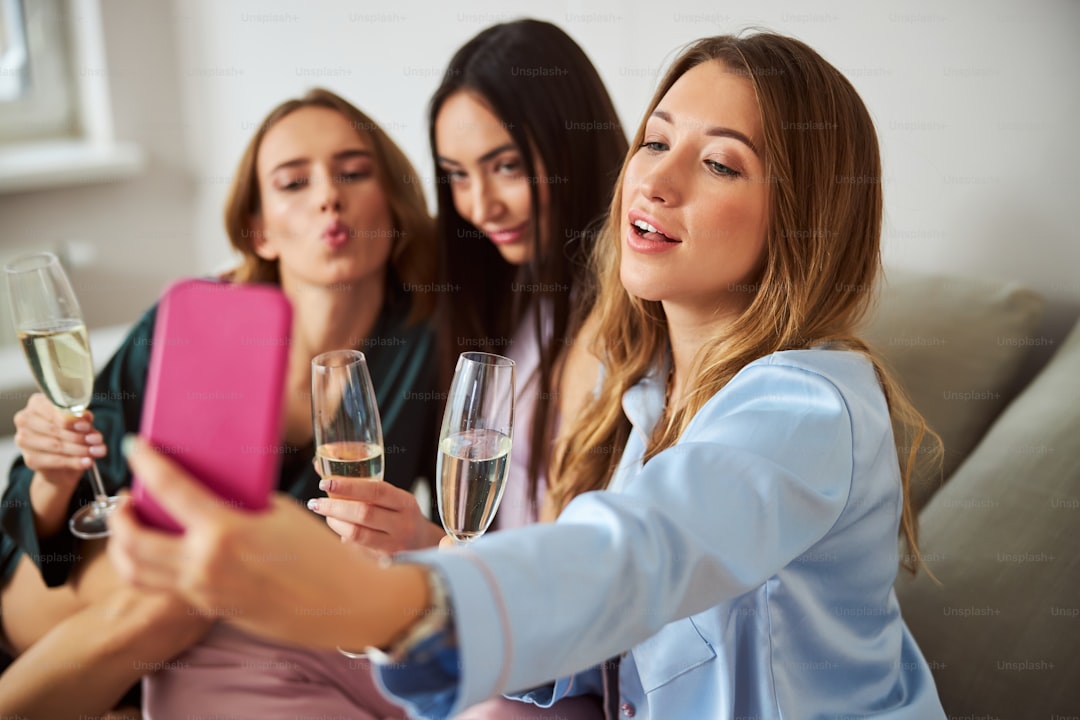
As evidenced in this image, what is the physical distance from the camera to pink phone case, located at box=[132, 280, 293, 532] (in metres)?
0.57

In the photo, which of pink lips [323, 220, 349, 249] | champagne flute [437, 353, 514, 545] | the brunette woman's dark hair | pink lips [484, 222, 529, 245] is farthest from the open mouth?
pink lips [323, 220, 349, 249]

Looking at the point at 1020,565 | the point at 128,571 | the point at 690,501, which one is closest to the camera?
the point at 128,571

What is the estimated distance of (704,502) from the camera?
0.77 meters

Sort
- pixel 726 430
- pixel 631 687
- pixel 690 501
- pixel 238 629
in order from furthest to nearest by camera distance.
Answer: pixel 238 629, pixel 631 687, pixel 726 430, pixel 690 501

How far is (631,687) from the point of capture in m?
1.20

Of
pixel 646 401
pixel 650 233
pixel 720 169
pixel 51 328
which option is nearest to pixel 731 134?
pixel 720 169

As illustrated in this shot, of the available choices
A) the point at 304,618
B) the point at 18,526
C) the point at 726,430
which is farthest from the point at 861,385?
the point at 18,526

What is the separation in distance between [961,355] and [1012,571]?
405 millimetres

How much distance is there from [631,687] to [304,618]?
2.41 feet

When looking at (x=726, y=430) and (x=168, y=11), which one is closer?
(x=726, y=430)

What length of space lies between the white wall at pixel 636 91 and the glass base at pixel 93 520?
135 cm

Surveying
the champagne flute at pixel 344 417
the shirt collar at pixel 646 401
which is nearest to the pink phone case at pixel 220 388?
the champagne flute at pixel 344 417

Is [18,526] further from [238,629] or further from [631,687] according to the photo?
[631,687]

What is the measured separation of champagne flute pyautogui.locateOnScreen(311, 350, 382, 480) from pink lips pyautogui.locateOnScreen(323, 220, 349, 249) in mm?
714
